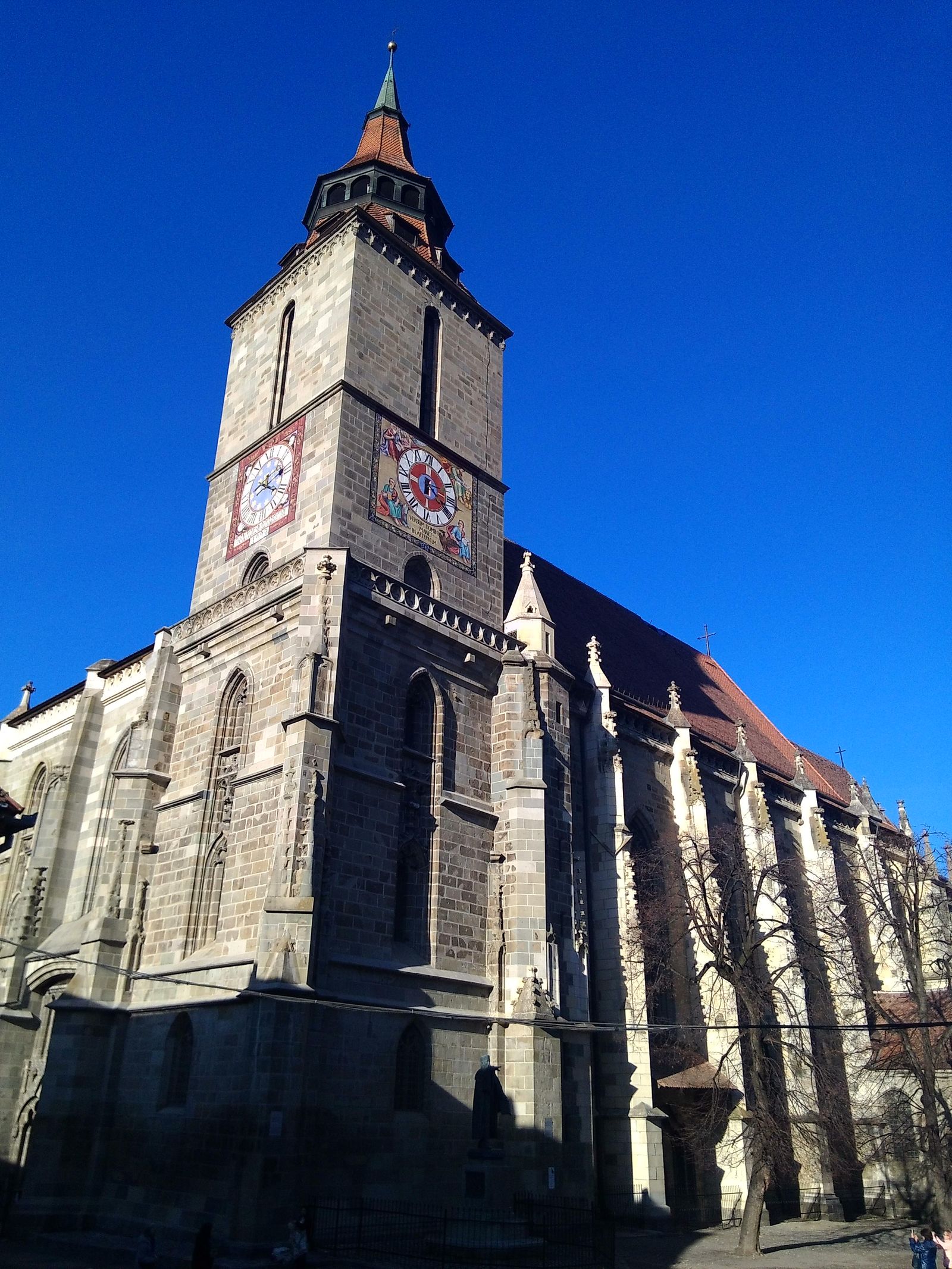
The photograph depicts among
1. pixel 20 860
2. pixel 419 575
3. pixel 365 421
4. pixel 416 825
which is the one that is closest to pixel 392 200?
pixel 365 421

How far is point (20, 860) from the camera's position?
25.0 m

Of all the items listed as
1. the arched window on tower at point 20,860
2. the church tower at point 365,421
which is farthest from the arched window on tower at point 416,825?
the arched window on tower at point 20,860

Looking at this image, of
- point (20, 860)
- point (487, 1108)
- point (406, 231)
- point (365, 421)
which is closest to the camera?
point (487, 1108)

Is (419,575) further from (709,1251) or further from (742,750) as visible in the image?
(709,1251)

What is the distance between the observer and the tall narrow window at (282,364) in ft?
76.1

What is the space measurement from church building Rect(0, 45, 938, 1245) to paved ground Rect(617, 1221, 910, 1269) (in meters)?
1.01

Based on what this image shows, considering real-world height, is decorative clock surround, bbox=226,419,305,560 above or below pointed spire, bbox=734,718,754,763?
above

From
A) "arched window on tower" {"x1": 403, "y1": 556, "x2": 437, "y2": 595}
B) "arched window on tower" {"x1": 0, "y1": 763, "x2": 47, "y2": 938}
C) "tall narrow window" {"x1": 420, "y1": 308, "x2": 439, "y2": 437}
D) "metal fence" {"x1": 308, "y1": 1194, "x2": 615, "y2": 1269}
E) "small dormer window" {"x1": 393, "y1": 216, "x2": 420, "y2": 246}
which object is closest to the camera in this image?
"metal fence" {"x1": 308, "y1": 1194, "x2": 615, "y2": 1269}

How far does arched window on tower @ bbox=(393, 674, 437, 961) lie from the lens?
58.7 ft

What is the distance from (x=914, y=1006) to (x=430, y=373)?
19.1 meters

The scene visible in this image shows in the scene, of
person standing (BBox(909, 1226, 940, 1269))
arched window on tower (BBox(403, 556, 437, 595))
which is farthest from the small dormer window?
person standing (BBox(909, 1226, 940, 1269))

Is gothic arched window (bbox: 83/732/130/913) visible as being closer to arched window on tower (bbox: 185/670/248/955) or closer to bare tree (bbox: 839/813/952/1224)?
arched window on tower (bbox: 185/670/248/955)

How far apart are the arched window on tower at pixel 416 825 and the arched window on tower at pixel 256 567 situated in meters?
4.18

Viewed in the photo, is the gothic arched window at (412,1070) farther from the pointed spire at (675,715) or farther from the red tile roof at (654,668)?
the pointed spire at (675,715)
